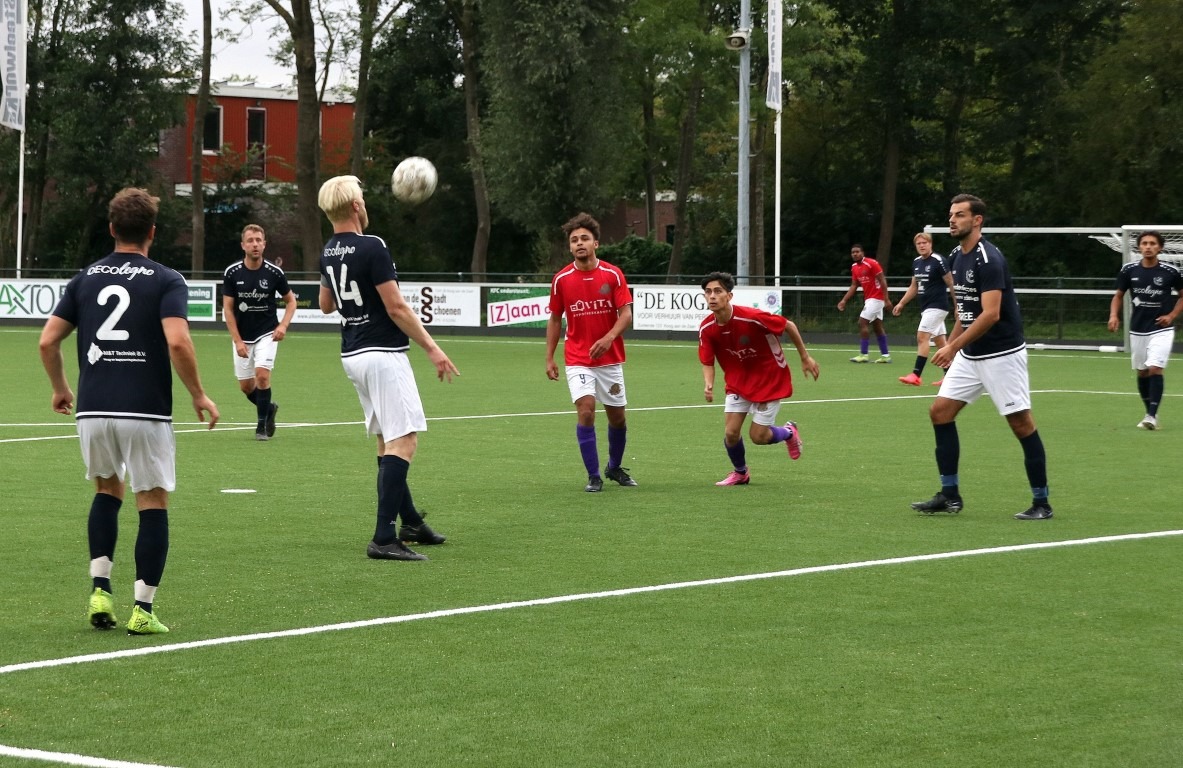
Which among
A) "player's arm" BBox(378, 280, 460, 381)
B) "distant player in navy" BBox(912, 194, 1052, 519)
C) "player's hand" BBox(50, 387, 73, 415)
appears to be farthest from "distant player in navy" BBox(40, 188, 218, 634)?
"distant player in navy" BBox(912, 194, 1052, 519)

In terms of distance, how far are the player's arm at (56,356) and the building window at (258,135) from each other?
59552mm

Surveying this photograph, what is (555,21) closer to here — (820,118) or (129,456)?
(820,118)

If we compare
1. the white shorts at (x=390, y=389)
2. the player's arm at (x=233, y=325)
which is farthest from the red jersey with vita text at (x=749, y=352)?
the player's arm at (x=233, y=325)

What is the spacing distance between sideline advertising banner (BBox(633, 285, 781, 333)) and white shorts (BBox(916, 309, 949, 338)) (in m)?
11.6

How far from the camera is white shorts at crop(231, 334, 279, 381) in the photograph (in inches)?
633

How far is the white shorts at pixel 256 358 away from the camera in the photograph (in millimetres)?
16078

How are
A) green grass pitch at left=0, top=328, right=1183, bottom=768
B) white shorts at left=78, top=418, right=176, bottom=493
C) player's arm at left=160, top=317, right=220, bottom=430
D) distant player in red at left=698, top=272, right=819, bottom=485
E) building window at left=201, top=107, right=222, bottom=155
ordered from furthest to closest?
building window at left=201, top=107, right=222, bottom=155, distant player in red at left=698, top=272, right=819, bottom=485, white shorts at left=78, top=418, right=176, bottom=493, player's arm at left=160, top=317, right=220, bottom=430, green grass pitch at left=0, top=328, right=1183, bottom=768

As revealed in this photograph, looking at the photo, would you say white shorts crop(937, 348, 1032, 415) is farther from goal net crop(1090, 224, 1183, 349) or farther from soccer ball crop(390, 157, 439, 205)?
goal net crop(1090, 224, 1183, 349)

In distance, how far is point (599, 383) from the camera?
1235 centimetres

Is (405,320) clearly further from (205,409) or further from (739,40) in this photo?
(739,40)

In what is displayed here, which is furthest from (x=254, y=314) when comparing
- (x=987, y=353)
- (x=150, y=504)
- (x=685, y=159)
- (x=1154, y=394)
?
(x=685, y=159)

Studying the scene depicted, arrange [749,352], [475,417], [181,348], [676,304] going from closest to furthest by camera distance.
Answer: [181,348]
[749,352]
[475,417]
[676,304]

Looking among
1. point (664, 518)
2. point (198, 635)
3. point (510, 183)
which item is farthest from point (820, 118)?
point (198, 635)

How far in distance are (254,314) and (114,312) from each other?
986 centimetres
